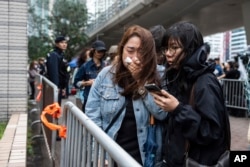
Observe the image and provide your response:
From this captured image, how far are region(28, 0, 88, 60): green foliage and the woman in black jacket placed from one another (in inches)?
791

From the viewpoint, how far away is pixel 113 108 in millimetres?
2320

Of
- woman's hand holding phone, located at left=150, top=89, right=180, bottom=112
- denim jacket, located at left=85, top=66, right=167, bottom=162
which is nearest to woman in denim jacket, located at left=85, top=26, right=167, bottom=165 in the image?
denim jacket, located at left=85, top=66, right=167, bottom=162

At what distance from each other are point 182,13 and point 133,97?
15685 mm

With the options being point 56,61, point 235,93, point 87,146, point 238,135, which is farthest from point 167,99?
point 235,93

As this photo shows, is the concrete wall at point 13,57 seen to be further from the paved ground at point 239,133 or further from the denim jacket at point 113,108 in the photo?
the denim jacket at point 113,108

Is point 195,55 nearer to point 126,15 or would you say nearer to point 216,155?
point 216,155

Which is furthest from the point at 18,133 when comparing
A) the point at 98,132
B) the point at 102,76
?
the point at 98,132

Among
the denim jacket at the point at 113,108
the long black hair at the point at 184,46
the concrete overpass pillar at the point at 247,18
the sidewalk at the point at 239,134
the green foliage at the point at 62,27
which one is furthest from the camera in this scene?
the green foliage at the point at 62,27

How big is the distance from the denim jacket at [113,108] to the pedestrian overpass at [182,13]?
9.67m

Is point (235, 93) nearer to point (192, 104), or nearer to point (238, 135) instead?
point (238, 135)

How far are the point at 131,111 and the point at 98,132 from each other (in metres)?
0.48

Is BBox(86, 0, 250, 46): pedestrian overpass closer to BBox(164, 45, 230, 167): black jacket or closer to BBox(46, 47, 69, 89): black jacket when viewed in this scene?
BBox(46, 47, 69, 89): black jacket

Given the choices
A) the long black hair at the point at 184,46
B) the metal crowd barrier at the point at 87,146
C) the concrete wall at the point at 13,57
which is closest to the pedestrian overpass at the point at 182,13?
the concrete wall at the point at 13,57

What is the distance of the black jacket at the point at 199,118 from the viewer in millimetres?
1867
